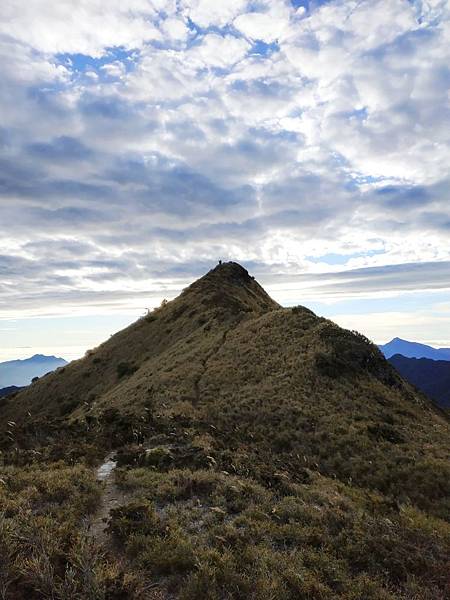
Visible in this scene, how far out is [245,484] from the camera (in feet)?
47.6

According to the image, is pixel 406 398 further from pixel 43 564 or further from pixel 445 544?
pixel 43 564

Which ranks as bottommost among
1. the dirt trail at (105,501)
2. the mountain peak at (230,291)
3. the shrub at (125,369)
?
the dirt trail at (105,501)

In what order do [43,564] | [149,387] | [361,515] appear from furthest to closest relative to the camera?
[149,387] → [361,515] → [43,564]

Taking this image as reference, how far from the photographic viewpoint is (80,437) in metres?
21.8

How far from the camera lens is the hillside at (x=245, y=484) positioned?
9312 mm

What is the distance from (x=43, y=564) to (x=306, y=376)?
2455 centimetres

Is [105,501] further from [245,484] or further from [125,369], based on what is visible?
[125,369]

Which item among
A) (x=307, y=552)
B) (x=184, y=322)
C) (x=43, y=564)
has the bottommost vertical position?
(x=307, y=552)

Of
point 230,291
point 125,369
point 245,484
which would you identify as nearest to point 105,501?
point 245,484

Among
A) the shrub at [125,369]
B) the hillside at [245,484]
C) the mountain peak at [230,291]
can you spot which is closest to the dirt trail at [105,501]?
the hillside at [245,484]

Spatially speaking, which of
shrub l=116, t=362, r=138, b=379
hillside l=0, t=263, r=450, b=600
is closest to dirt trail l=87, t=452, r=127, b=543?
hillside l=0, t=263, r=450, b=600

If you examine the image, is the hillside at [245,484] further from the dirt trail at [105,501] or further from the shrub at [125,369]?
the shrub at [125,369]

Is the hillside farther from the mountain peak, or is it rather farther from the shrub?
the mountain peak

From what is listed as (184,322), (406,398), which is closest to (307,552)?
(406,398)
